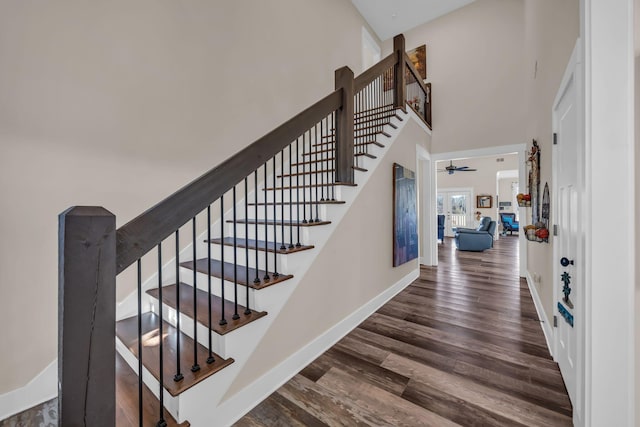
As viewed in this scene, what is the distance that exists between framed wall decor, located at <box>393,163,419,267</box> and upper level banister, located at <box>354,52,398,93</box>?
3.49 feet

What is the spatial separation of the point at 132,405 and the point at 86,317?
0.84 m

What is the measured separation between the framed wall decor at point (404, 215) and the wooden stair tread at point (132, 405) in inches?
109

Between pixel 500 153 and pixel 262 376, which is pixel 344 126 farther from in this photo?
pixel 500 153

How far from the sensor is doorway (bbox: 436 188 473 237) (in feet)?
35.8

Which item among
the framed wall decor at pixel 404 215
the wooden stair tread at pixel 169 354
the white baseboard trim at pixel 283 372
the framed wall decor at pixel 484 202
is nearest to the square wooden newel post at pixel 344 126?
the framed wall decor at pixel 404 215

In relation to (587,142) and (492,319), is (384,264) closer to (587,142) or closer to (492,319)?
(492,319)

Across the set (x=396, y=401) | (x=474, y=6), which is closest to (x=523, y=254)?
(x=396, y=401)

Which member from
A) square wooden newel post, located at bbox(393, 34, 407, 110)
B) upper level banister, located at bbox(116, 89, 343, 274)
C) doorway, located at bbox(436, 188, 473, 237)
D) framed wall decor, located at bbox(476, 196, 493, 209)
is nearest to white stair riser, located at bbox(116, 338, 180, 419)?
upper level banister, located at bbox(116, 89, 343, 274)

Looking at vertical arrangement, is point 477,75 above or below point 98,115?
above

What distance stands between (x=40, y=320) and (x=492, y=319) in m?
3.87

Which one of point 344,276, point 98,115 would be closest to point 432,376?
point 344,276

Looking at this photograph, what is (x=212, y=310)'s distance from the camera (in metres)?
Answer: 1.76

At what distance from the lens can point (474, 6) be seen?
17.5 feet

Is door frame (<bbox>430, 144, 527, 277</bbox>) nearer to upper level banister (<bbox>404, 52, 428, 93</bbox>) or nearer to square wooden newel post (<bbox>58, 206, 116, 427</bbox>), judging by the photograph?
upper level banister (<bbox>404, 52, 428, 93</bbox>)
